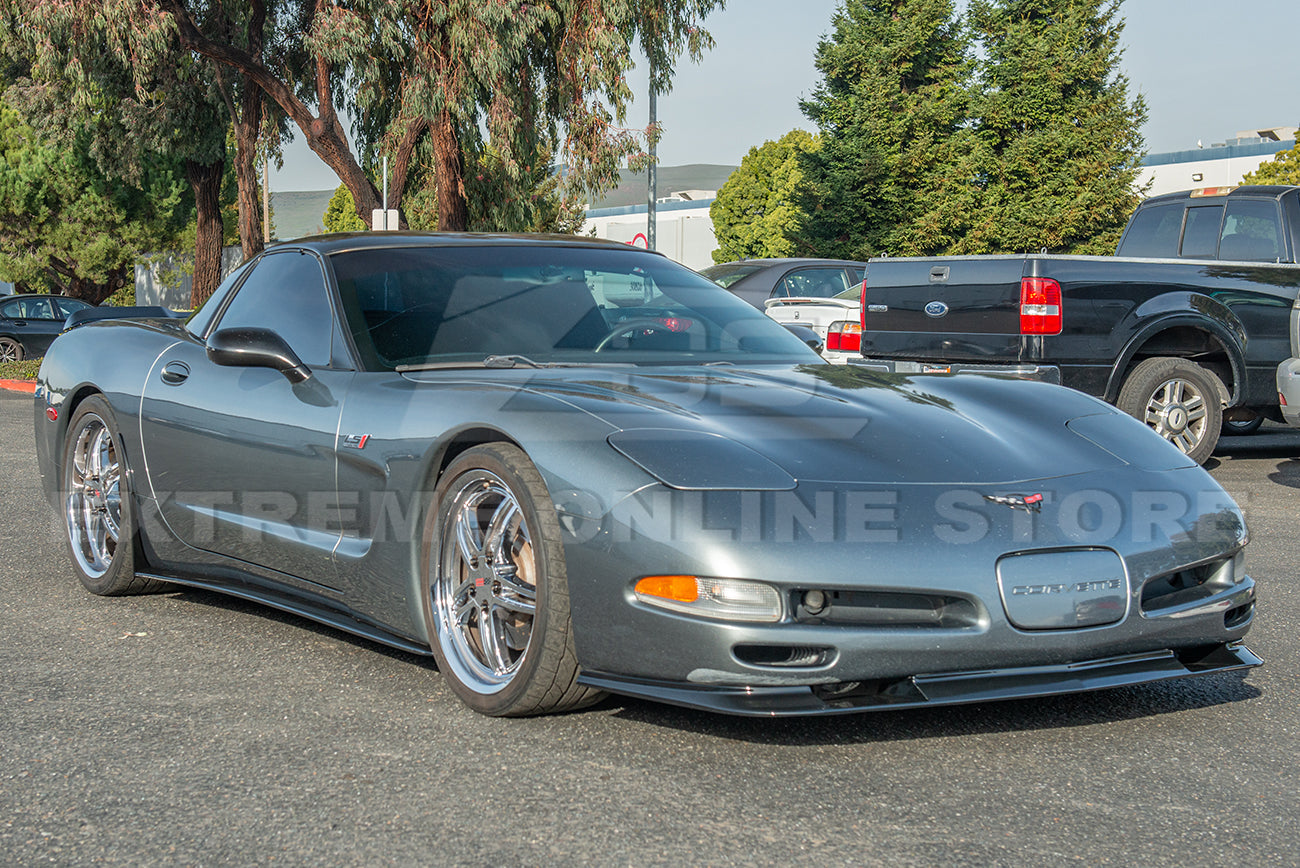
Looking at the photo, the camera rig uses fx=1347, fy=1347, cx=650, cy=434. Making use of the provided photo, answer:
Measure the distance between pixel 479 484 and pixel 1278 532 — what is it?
4660 millimetres

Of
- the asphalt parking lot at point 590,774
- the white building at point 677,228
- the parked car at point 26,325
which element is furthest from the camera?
the white building at point 677,228

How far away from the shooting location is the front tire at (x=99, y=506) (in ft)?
16.0

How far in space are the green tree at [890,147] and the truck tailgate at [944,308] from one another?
34334 mm

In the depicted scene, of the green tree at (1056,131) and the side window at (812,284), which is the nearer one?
the side window at (812,284)

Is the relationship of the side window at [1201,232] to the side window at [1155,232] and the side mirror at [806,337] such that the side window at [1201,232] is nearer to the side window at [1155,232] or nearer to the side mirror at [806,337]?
the side window at [1155,232]

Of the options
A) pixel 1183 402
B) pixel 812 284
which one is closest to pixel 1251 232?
pixel 1183 402

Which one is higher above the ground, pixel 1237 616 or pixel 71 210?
pixel 71 210

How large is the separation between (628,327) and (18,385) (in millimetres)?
16375

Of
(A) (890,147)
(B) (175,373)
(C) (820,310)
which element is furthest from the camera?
(A) (890,147)

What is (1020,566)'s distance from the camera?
301cm

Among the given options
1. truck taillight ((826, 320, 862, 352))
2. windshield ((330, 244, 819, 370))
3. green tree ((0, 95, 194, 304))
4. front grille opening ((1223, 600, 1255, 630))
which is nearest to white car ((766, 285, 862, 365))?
truck taillight ((826, 320, 862, 352))

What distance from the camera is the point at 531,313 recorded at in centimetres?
428

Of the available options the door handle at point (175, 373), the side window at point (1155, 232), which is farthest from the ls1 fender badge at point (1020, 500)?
the side window at point (1155, 232)

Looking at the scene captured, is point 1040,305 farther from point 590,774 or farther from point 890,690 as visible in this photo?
point 590,774
